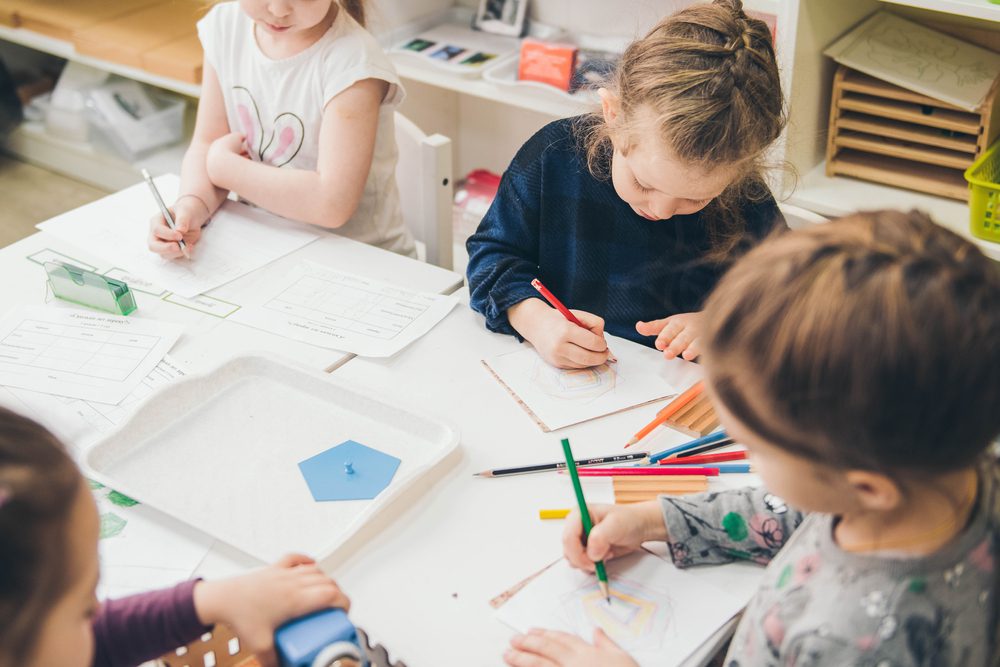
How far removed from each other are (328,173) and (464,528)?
0.76 metres

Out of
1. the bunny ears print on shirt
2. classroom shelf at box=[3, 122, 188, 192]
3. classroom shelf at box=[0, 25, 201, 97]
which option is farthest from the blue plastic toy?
classroom shelf at box=[3, 122, 188, 192]

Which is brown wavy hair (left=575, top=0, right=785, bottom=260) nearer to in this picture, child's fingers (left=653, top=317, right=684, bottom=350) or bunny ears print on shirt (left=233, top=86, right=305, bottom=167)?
child's fingers (left=653, top=317, right=684, bottom=350)

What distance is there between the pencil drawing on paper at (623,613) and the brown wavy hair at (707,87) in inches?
19.9

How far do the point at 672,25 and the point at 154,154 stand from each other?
7.16 ft

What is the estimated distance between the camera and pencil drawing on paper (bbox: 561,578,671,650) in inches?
31.4

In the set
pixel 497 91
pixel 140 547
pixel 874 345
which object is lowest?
pixel 140 547

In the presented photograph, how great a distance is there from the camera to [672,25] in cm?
115

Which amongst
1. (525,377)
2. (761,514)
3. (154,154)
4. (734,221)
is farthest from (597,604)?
(154,154)

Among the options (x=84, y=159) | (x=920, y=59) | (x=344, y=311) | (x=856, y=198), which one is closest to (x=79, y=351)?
(x=344, y=311)

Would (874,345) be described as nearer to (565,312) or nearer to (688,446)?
(688,446)

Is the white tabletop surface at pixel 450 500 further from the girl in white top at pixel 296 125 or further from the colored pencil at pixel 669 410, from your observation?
the girl in white top at pixel 296 125

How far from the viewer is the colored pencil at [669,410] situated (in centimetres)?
103

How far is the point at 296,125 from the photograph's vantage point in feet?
5.26

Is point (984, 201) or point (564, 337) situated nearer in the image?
point (564, 337)
